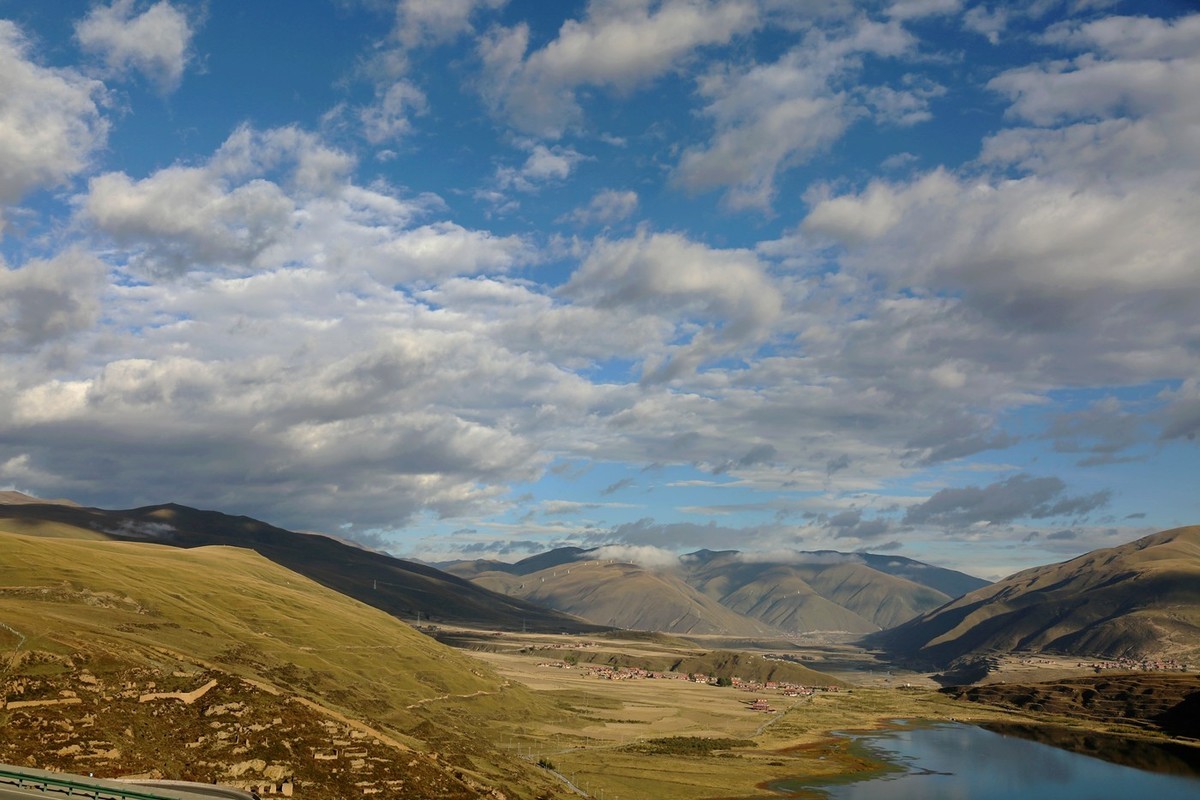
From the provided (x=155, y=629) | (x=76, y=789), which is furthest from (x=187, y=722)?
(x=155, y=629)

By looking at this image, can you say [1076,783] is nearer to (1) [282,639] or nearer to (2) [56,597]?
(1) [282,639]

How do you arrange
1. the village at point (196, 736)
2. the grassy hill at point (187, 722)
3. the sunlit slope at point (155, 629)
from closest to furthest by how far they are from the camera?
the village at point (196, 736) → the grassy hill at point (187, 722) → the sunlit slope at point (155, 629)

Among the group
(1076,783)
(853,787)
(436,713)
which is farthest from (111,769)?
(1076,783)

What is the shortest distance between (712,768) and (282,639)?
9271 centimetres

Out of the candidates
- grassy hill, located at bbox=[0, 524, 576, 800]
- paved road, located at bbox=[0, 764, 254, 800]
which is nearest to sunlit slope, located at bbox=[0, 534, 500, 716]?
grassy hill, located at bbox=[0, 524, 576, 800]

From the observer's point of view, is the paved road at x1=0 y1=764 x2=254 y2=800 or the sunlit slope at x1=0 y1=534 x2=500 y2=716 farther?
the sunlit slope at x1=0 y1=534 x2=500 y2=716

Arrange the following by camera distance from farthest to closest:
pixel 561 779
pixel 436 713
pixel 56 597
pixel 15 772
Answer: pixel 436 713
pixel 56 597
pixel 561 779
pixel 15 772

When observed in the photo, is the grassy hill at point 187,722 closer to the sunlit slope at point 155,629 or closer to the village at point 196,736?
the village at point 196,736

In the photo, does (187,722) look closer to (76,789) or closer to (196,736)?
(196,736)

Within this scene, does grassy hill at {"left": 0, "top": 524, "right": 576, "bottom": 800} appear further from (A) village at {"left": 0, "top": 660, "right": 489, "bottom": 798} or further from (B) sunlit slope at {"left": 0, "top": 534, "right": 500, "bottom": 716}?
(B) sunlit slope at {"left": 0, "top": 534, "right": 500, "bottom": 716}

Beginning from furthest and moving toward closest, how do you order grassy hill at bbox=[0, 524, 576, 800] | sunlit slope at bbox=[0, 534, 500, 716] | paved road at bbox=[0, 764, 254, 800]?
sunlit slope at bbox=[0, 534, 500, 716]
grassy hill at bbox=[0, 524, 576, 800]
paved road at bbox=[0, 764, 254, 800]

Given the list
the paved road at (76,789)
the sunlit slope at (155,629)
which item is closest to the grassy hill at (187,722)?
the sunlit slope at (155,629)

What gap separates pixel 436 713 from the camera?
183 meters

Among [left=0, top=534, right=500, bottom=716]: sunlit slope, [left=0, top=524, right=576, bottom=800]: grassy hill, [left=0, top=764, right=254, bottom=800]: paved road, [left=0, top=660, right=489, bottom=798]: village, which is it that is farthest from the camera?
[left=0, top=534, right=500, bottom=716]: sunlit slope
